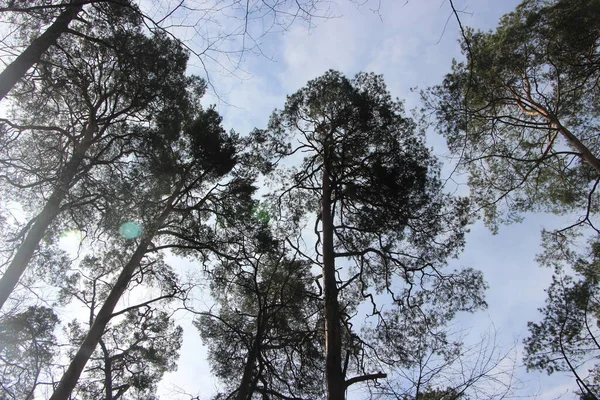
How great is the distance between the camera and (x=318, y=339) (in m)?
6.86

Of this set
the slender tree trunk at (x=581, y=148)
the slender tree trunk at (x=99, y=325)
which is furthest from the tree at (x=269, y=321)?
the slender tree trunk at (x=581, y=148)

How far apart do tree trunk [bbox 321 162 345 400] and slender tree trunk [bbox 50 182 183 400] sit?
3.89 meters

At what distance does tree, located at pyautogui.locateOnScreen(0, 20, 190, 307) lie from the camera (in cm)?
700

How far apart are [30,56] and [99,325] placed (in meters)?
5.34

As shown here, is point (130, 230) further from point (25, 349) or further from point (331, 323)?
point (331, 323)

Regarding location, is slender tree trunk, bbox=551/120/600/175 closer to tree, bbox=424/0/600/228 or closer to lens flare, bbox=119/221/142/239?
tree, bbox=424/0/600/228

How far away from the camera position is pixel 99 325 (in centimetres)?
741

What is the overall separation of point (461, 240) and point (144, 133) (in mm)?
7859

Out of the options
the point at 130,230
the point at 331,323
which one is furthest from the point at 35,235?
the point at 331,323

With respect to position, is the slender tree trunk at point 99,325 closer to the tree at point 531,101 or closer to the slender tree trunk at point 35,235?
the slender tree trunk at point 35,235

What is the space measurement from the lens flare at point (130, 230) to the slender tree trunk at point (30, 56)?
4572 millimetres

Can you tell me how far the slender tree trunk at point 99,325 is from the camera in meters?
6.52

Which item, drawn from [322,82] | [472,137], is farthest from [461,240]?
[322,82]

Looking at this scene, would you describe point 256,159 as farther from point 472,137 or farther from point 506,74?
point 506,74
